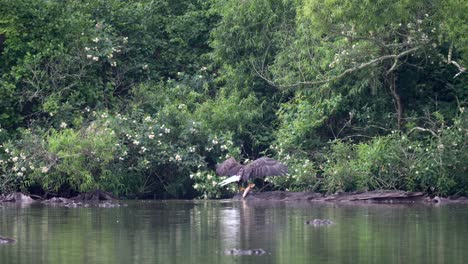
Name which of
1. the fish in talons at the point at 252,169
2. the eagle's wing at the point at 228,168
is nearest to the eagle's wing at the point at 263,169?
the fish in talons at the point at 252,169

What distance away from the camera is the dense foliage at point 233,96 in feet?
75.5

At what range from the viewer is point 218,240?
15.0 m

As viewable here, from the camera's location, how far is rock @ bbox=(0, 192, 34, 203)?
22.9m

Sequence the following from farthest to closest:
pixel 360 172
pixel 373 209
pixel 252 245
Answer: pixel 360 172 < pixel 373 209 < pixel 252 245

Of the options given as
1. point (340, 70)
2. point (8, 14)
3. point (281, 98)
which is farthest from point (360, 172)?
point (8, 14)

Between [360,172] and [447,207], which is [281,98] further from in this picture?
[447,207]

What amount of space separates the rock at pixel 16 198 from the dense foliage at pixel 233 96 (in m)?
0.39

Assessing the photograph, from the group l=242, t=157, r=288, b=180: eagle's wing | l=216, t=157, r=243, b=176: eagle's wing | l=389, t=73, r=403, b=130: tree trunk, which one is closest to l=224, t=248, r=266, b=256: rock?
l=242, t=157, r=288, b=180: eagle's wing

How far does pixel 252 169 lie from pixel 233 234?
615cm

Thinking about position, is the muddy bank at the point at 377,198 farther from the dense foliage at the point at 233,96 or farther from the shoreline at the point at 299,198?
the dense foliage at the point at 233,96

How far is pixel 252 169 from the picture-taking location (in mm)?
21781

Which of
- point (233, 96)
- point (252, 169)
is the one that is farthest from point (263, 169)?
point (233, 96)

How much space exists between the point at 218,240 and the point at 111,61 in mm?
12265

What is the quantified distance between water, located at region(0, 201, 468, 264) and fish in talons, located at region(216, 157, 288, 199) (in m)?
0.67
